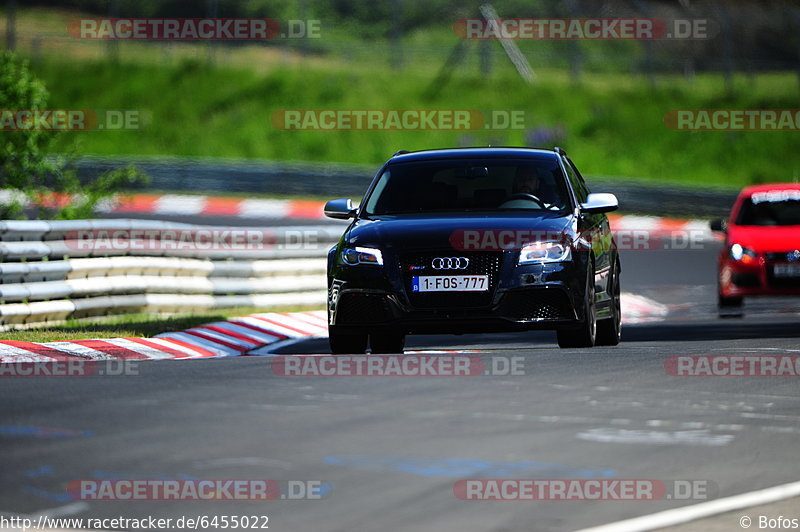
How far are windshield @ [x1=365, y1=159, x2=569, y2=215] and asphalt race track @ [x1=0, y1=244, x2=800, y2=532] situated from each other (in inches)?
53.1

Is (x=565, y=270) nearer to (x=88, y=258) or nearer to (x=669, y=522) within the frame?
(x=669, y=522)

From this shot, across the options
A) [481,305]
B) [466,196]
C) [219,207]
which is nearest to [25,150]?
[466,196]

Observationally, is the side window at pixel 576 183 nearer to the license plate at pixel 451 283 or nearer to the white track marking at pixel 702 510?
the license plate at pixel 451 283

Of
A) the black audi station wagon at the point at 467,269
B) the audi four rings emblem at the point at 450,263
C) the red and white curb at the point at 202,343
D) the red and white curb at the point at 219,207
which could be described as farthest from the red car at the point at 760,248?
the red and white curb at the point at 219,207

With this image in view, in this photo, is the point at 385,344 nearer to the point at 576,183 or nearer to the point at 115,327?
the point at 576,183

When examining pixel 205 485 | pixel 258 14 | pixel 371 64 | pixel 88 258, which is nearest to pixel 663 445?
pixel 205 485

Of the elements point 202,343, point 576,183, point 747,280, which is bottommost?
point 202,343

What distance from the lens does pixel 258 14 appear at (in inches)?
2172

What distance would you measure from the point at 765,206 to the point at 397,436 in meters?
12.3

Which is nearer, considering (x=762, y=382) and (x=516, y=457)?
(x=516, y=457)

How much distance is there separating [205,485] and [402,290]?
4691mm

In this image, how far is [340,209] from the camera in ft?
40.3

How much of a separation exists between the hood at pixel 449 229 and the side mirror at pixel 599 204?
0.31 m

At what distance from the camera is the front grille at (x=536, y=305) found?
37.1ft
